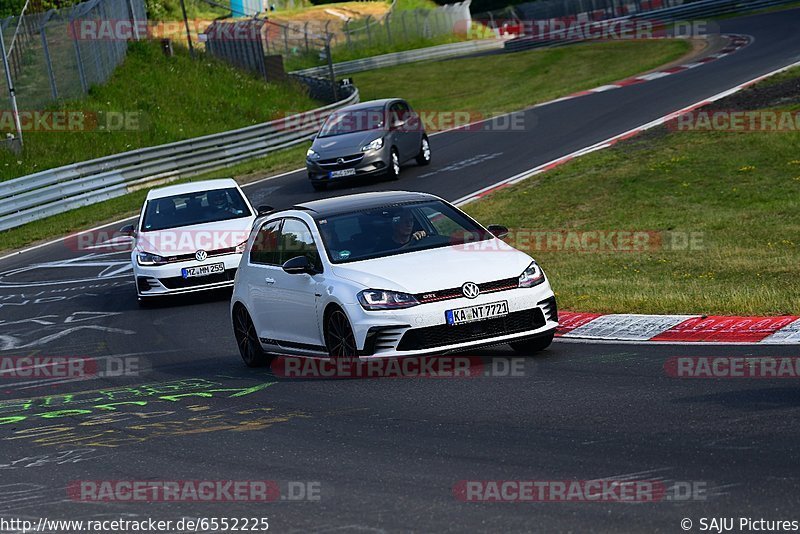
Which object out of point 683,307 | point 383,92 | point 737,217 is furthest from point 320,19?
point 683,307

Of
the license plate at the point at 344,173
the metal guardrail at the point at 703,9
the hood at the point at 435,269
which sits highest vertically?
the metal guardrail at the point at 703,9

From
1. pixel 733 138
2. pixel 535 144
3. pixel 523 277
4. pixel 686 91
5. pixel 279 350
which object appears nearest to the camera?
pixel 523 277

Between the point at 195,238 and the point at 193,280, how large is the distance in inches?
28.3

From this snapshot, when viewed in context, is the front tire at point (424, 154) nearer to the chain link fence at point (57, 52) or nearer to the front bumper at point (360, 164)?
the front bumper at point (360, 164)

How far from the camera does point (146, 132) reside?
41219 millimetres

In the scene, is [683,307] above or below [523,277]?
below

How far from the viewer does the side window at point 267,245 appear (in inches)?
474

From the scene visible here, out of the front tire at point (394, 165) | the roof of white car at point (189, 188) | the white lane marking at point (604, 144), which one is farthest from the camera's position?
the front tire at point (394, 165)

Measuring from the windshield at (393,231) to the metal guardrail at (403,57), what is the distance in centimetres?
5443

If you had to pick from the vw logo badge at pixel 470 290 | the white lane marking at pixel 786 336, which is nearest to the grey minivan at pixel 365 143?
the vw logo badge at pixel 470 290

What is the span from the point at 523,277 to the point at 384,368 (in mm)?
1411

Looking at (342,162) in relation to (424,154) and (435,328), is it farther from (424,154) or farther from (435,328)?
(435,328)

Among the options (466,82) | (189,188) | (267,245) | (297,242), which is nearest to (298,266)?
(297,242)

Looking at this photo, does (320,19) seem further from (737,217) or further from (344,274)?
(344,274)
